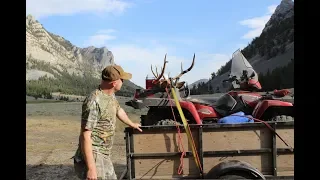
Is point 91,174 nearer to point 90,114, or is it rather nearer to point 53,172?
point 90,114

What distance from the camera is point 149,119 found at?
21.2 ft

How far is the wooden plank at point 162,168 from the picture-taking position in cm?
466

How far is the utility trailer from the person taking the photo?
4602mm

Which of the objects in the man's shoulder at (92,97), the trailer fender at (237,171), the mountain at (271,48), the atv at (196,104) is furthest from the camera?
the mountain at (271,48)

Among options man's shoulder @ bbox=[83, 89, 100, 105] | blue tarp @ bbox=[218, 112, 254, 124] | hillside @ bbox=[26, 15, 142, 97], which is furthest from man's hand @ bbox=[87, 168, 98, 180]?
hillside @ bbox=[26, 15, 142, 97]

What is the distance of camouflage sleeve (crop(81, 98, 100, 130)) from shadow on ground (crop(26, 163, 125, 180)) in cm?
473

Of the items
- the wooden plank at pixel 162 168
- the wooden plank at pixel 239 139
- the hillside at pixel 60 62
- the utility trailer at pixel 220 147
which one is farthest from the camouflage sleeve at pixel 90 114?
the hillside at pixel 60 62

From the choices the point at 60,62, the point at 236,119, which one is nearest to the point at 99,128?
the point at 236,119

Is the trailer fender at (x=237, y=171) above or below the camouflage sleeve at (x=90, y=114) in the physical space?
below

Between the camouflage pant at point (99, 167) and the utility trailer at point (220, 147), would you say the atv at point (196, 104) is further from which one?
the camouflage pant at point (99, 167)

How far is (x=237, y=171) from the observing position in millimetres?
4508

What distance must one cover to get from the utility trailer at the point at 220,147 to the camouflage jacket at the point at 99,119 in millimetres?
967
